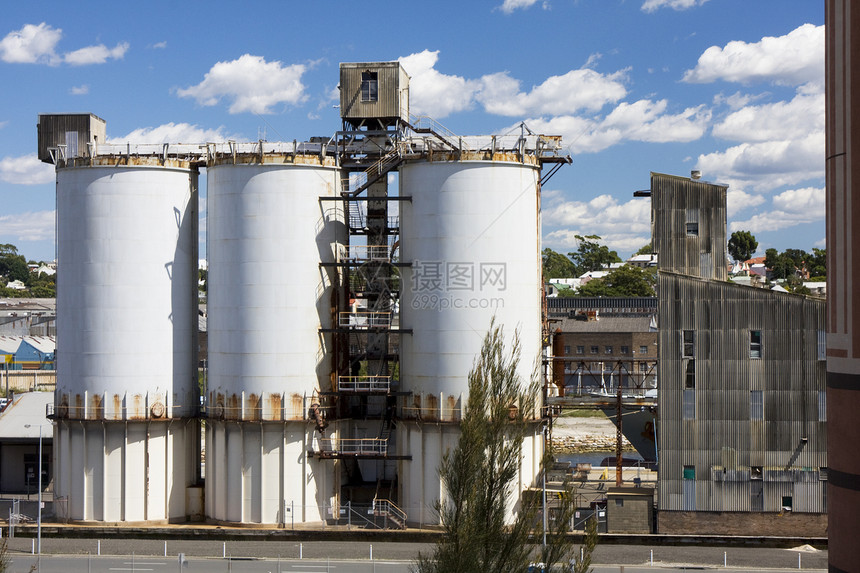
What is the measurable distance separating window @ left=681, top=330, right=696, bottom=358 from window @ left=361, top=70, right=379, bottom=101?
65.9ft

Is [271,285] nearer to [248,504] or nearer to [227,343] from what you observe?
[227,343]

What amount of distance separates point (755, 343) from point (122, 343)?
30750mm

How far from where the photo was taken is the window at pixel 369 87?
53188 millimetres

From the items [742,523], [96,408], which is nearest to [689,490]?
[742,523]

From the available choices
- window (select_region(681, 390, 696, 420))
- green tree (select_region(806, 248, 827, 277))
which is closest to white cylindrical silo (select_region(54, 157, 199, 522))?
window (select_region(681, 390, 696, 420))

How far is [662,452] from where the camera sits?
156 ft

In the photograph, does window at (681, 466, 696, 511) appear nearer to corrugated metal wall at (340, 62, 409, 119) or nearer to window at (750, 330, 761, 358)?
window at (750, 330, 761, 358)

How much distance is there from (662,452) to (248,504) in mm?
20158

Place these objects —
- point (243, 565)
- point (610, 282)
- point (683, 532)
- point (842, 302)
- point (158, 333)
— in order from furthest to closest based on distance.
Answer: point (610, 282) → point (158, 333) → point (683, 532) → point (243, 565) → point (842, 302)

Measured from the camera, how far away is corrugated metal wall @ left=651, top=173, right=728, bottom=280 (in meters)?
48.7

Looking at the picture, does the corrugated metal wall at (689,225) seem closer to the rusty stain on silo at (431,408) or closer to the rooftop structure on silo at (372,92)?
the rusty stain on silo at (431,408)

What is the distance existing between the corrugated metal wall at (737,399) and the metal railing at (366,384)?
44.3ft

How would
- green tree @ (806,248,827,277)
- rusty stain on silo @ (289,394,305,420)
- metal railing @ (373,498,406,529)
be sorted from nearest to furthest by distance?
1. metal railing @ (373,498,406,529)
2. rusty stain on silo @ (289,394,305,420)
3. green tree @ (806,248,827,277)

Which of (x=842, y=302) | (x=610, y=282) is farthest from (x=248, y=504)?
(x=610, y=282)
